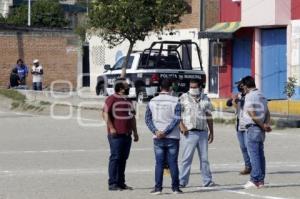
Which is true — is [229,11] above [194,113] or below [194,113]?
above

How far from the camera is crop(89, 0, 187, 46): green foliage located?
31.9 m

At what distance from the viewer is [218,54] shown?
1601 inches

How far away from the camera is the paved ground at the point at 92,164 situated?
46.9 ft

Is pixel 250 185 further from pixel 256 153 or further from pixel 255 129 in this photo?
pixel 255 129

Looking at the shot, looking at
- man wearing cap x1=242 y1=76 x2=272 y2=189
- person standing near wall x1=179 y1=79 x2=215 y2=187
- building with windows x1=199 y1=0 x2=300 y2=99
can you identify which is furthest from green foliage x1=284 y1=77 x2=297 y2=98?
person standing near wall x1=179 y1=79 x2=215 y2=187

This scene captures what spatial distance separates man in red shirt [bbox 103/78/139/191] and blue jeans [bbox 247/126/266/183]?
6.67ft

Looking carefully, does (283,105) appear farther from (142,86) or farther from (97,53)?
(97,53)

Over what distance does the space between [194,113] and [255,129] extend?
1.08m

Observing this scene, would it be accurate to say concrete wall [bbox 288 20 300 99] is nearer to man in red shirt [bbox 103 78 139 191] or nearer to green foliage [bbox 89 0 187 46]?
green foliage [bbox 89 0 187 46]

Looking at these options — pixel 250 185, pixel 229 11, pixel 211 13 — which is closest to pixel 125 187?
pixel 250 185

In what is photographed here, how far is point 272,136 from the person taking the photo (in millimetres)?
25578

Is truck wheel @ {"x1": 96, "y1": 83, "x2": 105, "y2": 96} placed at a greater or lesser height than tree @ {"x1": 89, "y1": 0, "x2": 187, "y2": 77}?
lesser

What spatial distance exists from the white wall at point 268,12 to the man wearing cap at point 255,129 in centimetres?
2022

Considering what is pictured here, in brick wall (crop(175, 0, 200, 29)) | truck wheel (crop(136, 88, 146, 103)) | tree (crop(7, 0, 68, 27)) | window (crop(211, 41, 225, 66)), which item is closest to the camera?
truck wheel (crop(136, 88, 146, 103))
